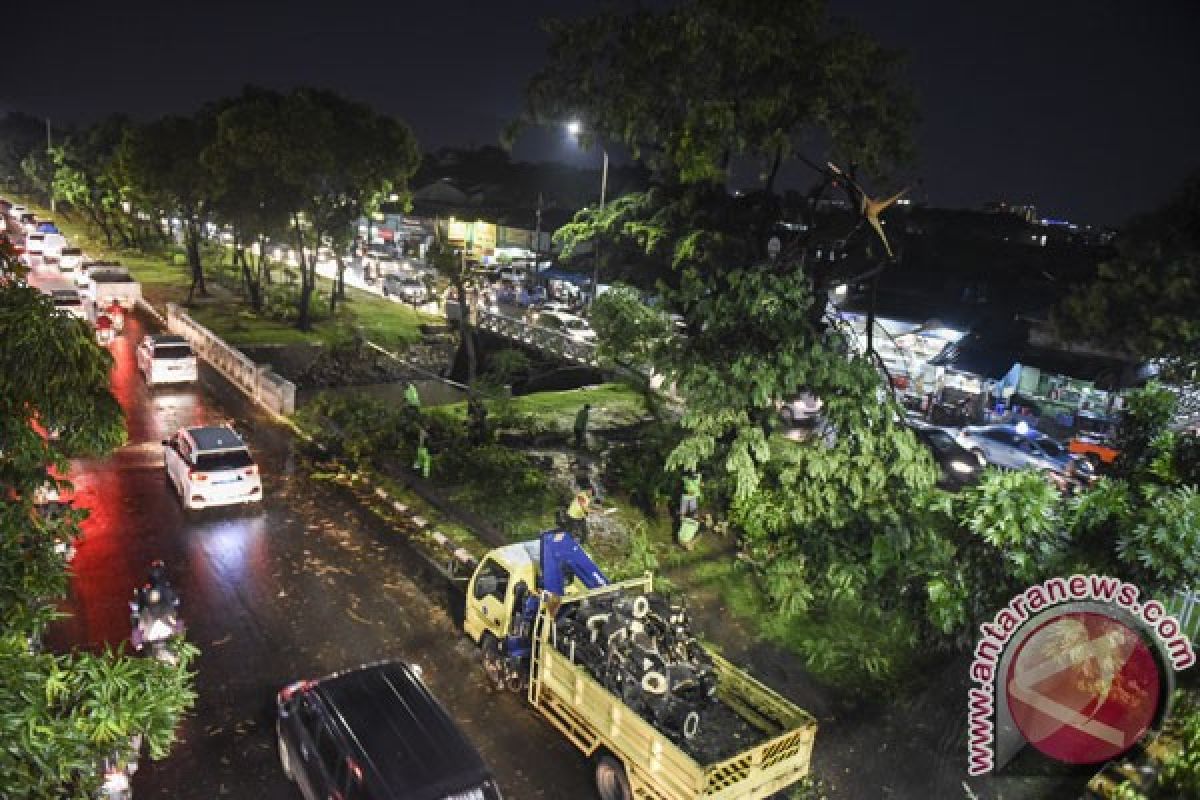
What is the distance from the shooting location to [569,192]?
3000 inches

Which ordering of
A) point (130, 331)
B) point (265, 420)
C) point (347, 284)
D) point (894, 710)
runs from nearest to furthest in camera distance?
point (894, 710) → point (265, 420) → point (130, 331) → point (347, 284)

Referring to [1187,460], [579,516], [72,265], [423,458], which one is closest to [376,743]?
[579,516]

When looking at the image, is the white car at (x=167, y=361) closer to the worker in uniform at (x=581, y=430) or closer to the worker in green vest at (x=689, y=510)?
the worker in uniform at (x=581, y=430)

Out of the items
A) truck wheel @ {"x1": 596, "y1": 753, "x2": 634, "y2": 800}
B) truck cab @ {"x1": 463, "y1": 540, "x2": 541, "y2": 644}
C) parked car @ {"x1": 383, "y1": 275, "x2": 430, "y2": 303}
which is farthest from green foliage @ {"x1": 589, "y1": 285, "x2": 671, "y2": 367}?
parked car @ {"x1": 383, "y1": 275, "x2": 430, "y2": 303}

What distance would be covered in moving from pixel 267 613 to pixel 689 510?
765cm

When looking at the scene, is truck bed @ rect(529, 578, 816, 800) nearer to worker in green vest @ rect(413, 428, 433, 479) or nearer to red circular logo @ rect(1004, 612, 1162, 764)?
red circular logo @ rect(1004, 612, 1162, 764)

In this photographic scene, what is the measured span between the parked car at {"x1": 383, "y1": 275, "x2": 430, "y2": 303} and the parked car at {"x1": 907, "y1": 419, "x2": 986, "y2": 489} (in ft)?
93.1

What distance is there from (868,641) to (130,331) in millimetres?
29554

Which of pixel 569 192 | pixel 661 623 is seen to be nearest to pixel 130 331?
pixel 661 623

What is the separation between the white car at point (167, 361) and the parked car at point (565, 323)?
1615 cm

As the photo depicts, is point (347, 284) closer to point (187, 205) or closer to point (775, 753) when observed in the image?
point (187, 205)

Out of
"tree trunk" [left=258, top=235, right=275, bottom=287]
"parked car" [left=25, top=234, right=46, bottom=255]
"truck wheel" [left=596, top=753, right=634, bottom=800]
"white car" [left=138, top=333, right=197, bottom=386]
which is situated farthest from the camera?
"parked car" [left=25, top=234, right=46, bottom=255]

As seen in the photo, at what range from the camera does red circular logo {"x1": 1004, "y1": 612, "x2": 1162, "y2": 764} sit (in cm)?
967

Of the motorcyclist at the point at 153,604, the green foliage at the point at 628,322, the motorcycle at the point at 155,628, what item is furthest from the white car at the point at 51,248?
the motorcycle at the point at 155,628
